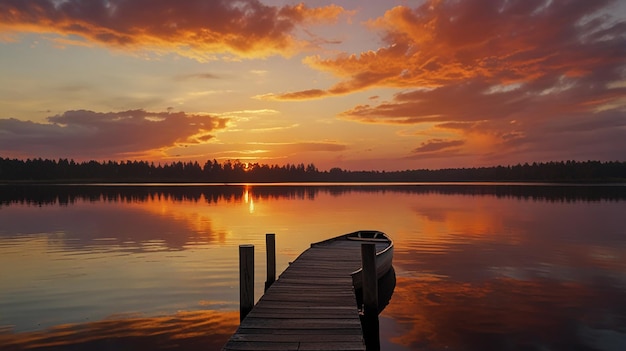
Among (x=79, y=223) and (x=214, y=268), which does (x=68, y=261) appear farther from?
(x=79, y=223)

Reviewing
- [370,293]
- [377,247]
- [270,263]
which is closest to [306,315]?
[370,293]

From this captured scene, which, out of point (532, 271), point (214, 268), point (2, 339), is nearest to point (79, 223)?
point (214, 268)

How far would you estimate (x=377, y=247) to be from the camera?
21891 millimetres

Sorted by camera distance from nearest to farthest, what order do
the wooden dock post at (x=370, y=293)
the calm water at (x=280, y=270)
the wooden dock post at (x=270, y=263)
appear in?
the calm water at (x=280, y=270)
the wooden dock post at (x=370, y=293)
the wooden dock post at (x=270, y=263)

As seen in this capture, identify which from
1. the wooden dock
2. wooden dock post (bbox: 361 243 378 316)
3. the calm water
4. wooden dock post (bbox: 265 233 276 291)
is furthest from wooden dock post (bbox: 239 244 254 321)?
wooden dock post (bbox: 265 233 276 291)

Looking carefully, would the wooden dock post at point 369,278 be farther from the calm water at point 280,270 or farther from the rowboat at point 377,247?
the rowboat at point 377,247

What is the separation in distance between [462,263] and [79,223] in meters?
34.4

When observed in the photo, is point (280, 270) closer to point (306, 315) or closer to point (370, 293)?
point (370, 293)

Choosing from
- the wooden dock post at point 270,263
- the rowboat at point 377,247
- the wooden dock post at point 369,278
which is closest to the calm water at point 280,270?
the wooden dock post at point 369,278

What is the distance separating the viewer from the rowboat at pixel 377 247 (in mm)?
15713

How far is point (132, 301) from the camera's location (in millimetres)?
16188

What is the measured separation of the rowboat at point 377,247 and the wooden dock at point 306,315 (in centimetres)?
52

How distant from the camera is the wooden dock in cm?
941

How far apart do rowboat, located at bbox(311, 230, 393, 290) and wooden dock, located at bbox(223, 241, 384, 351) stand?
0.52 metres
